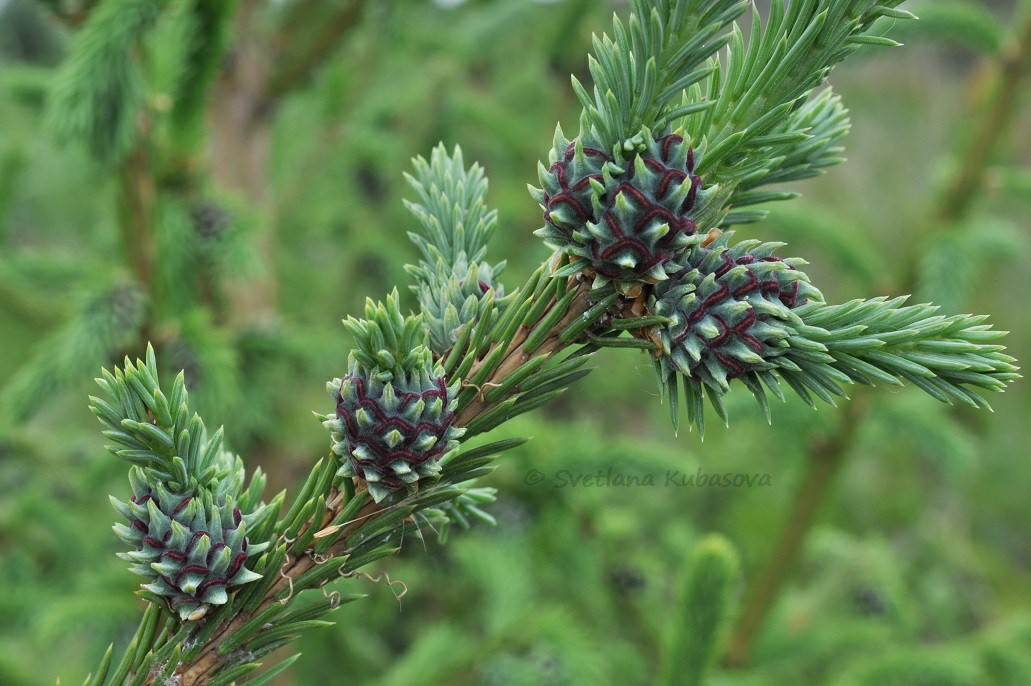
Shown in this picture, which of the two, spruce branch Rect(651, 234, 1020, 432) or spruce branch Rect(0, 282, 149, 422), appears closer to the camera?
spruce branch Rect(651, 234, 1020, 432)

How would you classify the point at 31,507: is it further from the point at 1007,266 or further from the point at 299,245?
the point at 1007,266

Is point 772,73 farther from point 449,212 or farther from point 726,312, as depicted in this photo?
point 449,212

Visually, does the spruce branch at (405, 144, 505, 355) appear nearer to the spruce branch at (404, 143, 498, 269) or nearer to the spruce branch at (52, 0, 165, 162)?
the spruce branch at (404, 143, 498, 269)

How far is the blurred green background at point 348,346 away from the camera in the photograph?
4.24ft

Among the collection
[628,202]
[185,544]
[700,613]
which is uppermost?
[628,202]

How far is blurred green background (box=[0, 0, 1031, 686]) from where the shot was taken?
4.24 ft

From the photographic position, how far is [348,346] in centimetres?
191

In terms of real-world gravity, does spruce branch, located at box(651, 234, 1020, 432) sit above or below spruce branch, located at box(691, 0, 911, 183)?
below

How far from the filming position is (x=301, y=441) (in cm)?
201

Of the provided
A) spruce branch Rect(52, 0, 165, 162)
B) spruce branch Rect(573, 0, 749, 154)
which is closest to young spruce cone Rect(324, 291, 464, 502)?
spruce branch Rect(573, 0, 749, 154)

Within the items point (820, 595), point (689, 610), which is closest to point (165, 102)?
point (689, 610)

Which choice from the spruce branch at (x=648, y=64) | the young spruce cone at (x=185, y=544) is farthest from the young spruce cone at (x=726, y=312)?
the young spruce cone at (x=185, y=544)

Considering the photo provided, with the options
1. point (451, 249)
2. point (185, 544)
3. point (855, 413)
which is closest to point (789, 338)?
point (451, 249)

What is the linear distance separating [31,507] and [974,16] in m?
2.47
